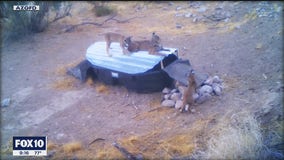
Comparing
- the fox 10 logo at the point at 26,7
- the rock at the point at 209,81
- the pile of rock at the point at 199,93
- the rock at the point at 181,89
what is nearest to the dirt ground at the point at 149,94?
the pile of rock at the point at 199,93

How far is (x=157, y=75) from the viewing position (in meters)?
5.57

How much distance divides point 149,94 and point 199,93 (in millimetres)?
752

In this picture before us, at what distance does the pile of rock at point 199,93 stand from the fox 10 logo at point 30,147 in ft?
5.78

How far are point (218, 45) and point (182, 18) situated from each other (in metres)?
2.23

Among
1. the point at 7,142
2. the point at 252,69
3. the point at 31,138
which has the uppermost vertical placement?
the point at 252,69

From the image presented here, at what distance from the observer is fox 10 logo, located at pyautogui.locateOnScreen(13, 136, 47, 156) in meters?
4.18

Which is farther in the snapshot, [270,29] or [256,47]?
[270,29]

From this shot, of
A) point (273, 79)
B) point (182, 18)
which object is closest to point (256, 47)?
point (273, 79)

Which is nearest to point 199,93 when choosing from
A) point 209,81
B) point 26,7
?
point 209,81

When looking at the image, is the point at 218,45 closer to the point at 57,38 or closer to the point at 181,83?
the point at 181,83

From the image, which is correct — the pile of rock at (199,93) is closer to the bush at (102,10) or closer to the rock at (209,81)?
the rock at (209,81)

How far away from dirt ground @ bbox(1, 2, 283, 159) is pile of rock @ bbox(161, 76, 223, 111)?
0.11 metres

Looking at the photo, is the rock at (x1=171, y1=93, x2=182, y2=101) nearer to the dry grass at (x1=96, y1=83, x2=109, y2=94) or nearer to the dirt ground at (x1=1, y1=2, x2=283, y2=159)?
the dirt ground at (x1=1, y1=2, x2=283, y2=159)

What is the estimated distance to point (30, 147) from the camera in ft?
13.7
